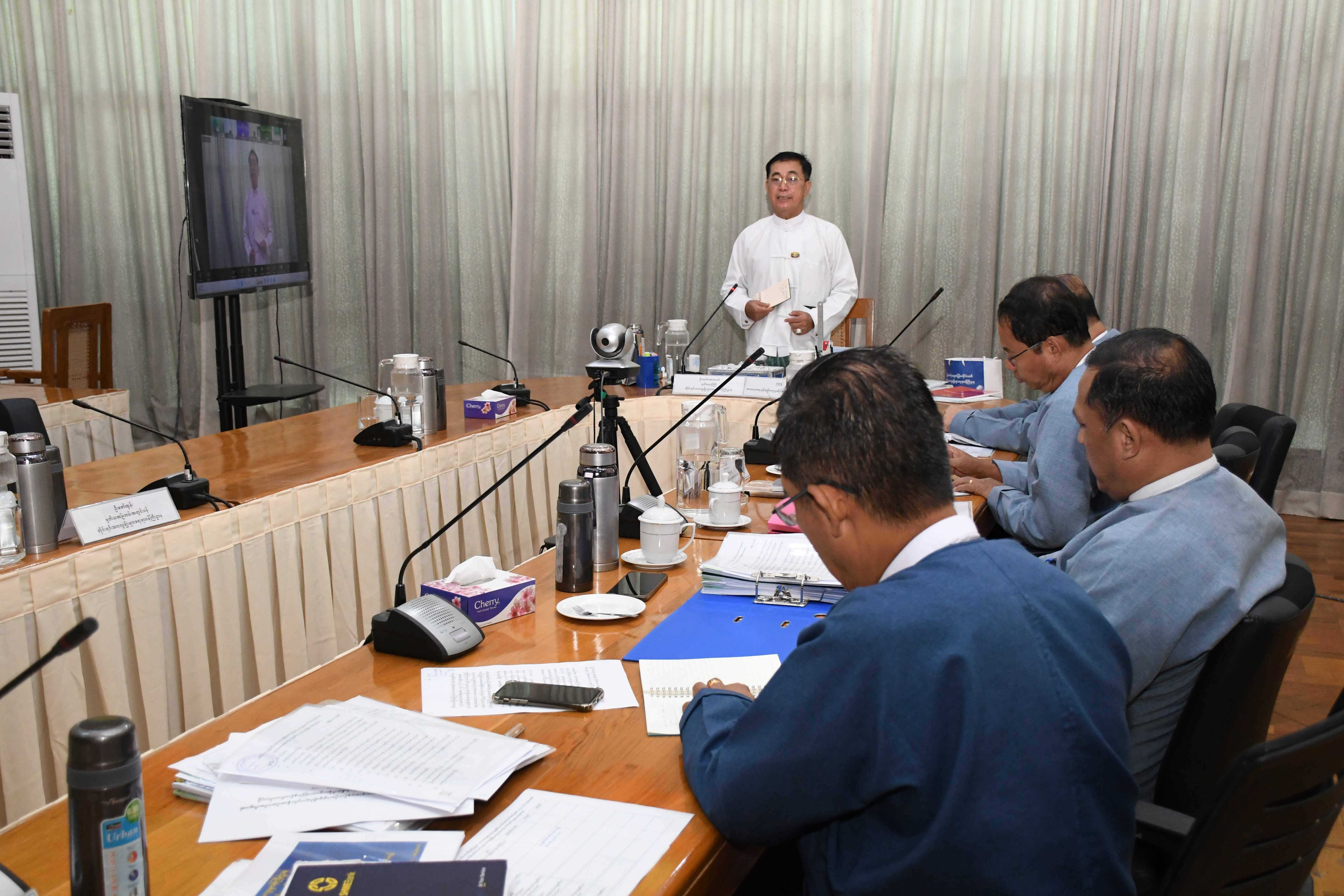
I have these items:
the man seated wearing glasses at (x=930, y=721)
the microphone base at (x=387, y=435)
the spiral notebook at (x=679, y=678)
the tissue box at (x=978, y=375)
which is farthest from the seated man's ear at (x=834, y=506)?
the tissue box at (x=978, y=375)

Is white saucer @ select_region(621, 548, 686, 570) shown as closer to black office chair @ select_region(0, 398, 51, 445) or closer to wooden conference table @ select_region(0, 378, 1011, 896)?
wooden conference table @ select_region(0, 378, 1011, 896)

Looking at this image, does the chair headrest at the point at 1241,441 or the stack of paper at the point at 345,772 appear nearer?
the stack of paper at the point at 345,772

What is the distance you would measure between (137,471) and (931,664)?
2.24 metres

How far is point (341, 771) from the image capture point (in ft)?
3.63

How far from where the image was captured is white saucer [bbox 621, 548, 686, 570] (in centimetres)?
192

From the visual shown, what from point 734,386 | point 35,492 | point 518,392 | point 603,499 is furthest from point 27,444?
point 734,386

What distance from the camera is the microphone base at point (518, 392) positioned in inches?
142

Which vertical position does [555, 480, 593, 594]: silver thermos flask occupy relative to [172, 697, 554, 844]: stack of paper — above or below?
above

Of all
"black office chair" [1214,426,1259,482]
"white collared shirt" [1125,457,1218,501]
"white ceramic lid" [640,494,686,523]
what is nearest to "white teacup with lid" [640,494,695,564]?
"white ceramic lid" [640,494,686,523]

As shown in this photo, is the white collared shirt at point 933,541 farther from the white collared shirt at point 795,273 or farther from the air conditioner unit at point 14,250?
the air conditioner unit at point 14,250

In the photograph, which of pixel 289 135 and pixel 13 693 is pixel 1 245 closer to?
pixel 289 135

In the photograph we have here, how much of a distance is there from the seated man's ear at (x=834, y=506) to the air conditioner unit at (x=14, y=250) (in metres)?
4.96

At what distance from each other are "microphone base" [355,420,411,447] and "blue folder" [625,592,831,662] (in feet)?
4.54

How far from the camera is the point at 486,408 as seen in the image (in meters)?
3.31
